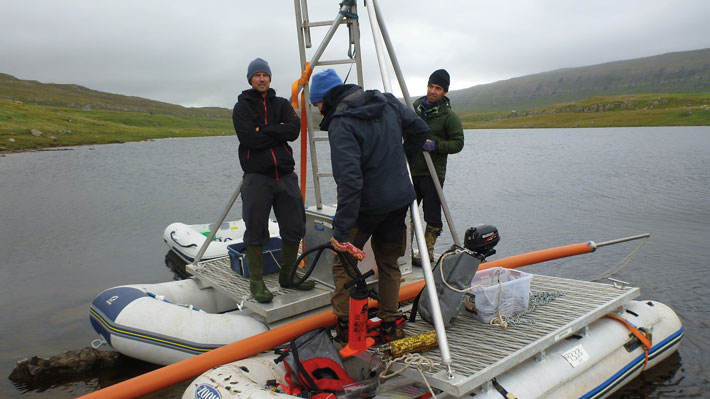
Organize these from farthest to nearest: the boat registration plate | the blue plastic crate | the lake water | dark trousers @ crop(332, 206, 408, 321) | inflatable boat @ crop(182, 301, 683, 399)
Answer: the lake water < the blue plastic crate < the boat registration plate < dark trousers @ crop(332, 206, 408, 321) < inflatable boat @ crop(182, 301, 683, 399)

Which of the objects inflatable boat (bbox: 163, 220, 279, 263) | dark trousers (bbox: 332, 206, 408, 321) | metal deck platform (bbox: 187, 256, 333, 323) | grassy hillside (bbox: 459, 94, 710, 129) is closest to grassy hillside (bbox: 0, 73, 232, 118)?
grassy hillside (bbox: 459, 94, 710, 129)

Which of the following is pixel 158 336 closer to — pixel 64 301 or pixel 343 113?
pixel 343 113

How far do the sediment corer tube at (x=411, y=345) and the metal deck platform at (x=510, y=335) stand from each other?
0.26 ft

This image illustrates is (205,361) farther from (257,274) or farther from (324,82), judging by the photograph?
(324,82)

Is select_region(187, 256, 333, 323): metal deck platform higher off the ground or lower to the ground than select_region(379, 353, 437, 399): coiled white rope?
higher

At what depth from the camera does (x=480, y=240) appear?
456cm

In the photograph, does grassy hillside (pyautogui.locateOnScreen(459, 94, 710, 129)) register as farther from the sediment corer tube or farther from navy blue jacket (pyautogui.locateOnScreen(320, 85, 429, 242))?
navy blue jacket (pyautogui.locateOnScreen(320, 85, 429, 242))

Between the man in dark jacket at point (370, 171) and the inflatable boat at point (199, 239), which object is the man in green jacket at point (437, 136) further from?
the inflatable boat at point (199, 239)

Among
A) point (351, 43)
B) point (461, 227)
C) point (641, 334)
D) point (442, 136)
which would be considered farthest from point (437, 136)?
point (461, 227)

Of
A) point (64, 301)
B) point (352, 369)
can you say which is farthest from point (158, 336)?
point (64, 301)

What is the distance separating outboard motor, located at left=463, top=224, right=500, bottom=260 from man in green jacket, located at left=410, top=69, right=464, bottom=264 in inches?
42.9

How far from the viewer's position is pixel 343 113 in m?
3.55

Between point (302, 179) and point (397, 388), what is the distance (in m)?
2.92

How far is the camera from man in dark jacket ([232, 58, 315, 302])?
4.83 metres
